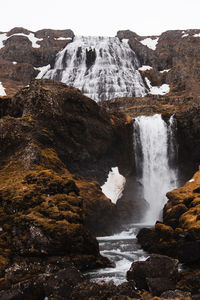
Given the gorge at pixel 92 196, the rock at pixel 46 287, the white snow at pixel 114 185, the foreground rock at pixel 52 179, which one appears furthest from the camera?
the white snow at pixel 114 185

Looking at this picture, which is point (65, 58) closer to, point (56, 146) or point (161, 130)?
point (161, 130)

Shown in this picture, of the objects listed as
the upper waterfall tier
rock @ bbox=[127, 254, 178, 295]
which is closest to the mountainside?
the upper waterfall tier

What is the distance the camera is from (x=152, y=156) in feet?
159

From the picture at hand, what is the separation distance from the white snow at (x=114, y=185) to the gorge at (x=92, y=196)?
1.14 ft

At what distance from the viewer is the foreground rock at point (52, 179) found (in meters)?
18.6

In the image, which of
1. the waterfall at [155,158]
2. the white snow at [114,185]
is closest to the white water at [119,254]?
the white snow at [114,185]

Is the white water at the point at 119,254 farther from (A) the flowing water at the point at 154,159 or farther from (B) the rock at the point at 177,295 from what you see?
(A) the flowing water at the point at 154,159

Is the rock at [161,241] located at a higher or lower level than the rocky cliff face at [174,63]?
lower

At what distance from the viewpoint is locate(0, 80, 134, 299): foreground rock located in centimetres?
1859

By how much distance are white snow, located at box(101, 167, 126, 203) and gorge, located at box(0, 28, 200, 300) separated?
13.7 inches

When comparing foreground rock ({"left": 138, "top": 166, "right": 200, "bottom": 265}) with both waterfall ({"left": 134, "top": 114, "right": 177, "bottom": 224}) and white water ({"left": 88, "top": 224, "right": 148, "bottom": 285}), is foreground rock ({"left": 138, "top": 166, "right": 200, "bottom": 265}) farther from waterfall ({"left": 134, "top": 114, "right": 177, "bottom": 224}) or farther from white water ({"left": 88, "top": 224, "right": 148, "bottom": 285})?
waterfall ({"left": 134, "top": 114, "right": 177, "bottom": 224})

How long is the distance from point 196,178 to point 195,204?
10948mm

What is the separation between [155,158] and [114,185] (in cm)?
1028

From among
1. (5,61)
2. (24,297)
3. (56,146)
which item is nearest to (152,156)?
(56,146)
